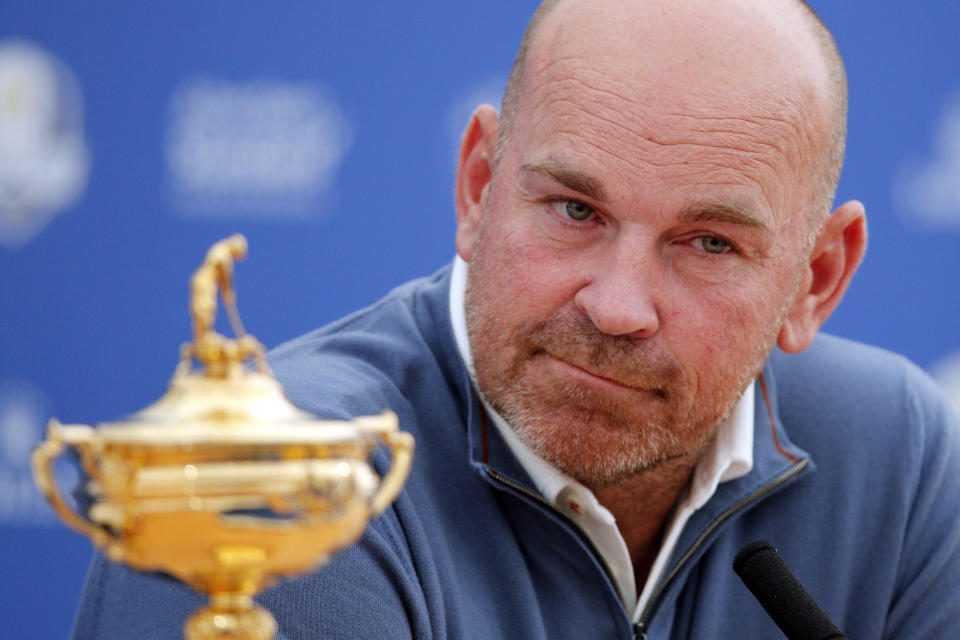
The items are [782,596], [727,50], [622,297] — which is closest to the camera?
[782,596]

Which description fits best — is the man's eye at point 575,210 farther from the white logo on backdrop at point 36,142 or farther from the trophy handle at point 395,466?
the white logo on backdrop at point 36,142

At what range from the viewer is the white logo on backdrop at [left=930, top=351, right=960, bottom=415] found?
2.78m

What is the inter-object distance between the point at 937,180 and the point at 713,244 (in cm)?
152

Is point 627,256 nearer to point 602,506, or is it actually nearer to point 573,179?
point 573,179

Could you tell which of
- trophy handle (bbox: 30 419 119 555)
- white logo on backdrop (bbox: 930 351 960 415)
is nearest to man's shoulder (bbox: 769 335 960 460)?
white logo on backdrop (bbox: 930 351 960 415)

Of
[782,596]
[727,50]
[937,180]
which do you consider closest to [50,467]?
[782,596]

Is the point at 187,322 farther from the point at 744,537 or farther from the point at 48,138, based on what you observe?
the point at 744,537

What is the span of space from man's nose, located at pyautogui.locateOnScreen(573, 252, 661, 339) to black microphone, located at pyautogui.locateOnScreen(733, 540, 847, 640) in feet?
1.18

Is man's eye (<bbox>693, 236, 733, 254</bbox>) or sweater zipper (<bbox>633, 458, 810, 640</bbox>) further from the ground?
man's eye (<bbox>693, 236, 733, 254</bbox>)

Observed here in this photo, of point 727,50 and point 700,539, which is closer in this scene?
point 727,50

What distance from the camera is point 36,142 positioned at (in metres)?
2.66

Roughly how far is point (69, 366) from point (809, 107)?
1.81 metres

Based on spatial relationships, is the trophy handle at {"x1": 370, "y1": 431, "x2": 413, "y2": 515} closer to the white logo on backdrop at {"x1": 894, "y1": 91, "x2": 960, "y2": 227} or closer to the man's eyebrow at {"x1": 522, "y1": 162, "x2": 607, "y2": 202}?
the man's eyebrow at {"x1": 522, "y1": 162, "x2": 607, "y2": 202}

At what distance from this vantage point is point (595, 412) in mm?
1431
